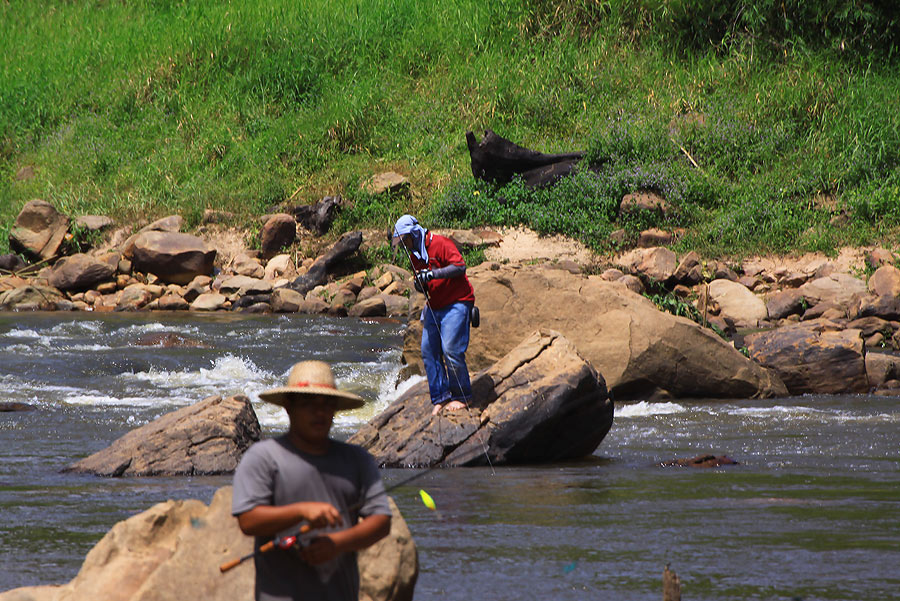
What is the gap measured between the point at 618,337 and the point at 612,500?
5.13 m

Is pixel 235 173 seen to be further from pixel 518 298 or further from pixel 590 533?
pixel 590 533

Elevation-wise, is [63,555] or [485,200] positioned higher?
[63,555]

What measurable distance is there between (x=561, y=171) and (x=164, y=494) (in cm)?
1592

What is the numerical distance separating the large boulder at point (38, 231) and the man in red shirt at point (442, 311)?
50.3ft

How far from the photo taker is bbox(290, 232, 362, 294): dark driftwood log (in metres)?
20.7

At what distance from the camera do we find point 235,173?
25.7 meters

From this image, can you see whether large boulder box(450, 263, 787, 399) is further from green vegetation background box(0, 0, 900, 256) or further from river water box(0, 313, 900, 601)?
green vegetation background box(0, 0, 900, 256)

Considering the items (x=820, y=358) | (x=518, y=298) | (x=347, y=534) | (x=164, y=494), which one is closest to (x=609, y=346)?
(x=518, y=298)

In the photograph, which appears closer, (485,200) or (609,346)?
(609,346)

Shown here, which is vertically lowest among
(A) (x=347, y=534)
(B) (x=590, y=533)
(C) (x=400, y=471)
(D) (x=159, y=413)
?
(D) (x=159, y=413)

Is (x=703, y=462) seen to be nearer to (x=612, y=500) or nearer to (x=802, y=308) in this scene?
(x=612, y=500)

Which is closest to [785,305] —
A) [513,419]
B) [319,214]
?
[319,214]

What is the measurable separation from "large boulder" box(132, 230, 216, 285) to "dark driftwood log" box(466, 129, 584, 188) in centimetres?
527

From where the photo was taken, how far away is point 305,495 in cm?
334
